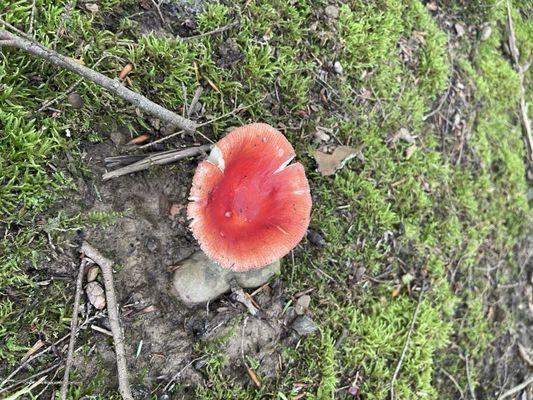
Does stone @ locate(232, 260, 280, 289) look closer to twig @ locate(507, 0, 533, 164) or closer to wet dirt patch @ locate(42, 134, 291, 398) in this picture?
wet dirt patch @ locate(42, 134, 291, 398)

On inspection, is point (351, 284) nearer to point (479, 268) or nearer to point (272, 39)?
point (479, 268)

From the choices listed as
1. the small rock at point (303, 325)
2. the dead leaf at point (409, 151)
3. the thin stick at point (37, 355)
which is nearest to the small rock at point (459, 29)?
the dead leaf at point (409, 151)

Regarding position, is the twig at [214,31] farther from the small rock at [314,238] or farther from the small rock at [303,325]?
the small rock at [303,325]

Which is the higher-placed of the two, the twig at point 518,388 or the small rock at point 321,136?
the small rock at point 321,136

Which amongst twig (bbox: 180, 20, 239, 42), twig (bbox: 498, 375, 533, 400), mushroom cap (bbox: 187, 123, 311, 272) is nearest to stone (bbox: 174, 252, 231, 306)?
mushroom cap (bbox: 187, 123, 311, 272)

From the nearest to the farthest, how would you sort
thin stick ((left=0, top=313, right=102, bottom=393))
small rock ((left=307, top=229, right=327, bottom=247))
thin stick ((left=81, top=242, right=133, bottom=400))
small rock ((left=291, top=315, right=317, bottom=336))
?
thin stick ((left=0, top=313, right=102, bottom=393))
thin stick ((left=81, top=242, right=133, bottom=400))
small rock ((left=291, top=315, right=317, bottom=336))
small rock ((left=307, top=229, right=327, bottom=247))

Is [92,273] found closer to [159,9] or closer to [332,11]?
[159,9]
